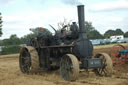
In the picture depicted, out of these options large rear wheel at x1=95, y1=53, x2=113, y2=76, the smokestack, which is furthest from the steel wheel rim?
large rear wheel at x1=95, y1=53, x2=113, y2=76

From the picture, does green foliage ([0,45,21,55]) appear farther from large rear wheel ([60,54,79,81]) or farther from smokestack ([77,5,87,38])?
smokestack ([77,5,87,38])

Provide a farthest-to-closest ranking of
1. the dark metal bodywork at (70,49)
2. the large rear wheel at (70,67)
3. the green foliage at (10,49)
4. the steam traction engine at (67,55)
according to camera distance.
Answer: the green foliage at (10,49) → the dark metal bodywork at (70,49) → the steam traction engine at (67,55) → the large rear wheel at (70,67)

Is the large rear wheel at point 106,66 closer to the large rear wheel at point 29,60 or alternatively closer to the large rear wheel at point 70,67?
the large rear wheel at point 70,67

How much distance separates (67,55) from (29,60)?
2.57 metres

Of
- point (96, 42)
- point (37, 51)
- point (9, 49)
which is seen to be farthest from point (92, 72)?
point (96, 42)

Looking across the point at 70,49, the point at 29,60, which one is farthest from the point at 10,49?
the point at 70,49

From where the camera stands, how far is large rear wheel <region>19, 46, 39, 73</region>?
9800mm

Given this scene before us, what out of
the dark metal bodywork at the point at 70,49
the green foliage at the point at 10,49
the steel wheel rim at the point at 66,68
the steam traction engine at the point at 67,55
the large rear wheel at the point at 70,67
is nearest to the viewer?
the large rear wheel at the point at 70,67

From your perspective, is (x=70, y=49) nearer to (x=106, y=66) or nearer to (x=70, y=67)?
(x=70, y=67)

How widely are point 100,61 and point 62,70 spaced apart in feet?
4.52

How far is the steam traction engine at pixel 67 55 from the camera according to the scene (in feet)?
27.1

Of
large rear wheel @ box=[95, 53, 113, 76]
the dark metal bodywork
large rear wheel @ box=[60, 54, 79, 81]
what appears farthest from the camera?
large rear wheel @ box=[95, 53, 113, 76]

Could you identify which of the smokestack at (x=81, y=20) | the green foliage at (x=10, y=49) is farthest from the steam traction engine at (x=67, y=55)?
the green foliage at (x=10, y=49)

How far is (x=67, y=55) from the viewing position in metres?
8.16
